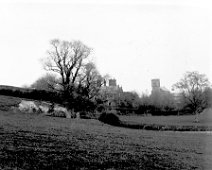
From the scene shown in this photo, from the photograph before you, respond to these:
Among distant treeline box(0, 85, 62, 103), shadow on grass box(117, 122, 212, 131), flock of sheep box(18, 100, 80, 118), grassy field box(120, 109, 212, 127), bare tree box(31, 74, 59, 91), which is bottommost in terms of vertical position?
shadow on grass box(117, 122, 212, 131)

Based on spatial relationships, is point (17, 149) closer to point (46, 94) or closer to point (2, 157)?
point (2, 157)

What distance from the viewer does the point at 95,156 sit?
402 inches

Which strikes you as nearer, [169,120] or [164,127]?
[164,127]

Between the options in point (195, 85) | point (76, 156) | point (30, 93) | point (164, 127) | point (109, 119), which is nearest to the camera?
point (76, 156)

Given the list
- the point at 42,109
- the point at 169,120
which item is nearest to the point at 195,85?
the point at 169,120

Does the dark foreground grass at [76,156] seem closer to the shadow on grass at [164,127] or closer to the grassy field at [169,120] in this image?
the shadow on grass at [164,127]

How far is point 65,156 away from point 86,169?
1.26 metres

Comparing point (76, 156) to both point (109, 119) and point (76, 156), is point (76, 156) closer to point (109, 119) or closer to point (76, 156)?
point (76, 156)

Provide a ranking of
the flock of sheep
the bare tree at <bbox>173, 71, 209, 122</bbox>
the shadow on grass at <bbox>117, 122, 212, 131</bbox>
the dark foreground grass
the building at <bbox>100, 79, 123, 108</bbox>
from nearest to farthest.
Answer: the dark foreground grass < the flock of sheep < the shadow on grass at <bbox>117, 122, 212, 131</bbox> < the bare tree at <bbox>173, 71, 209, 122</bbox> < the building at <bbox>100, 79, 123, 108</bbox>

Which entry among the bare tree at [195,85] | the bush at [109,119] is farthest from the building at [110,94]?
the bush at [109,119]

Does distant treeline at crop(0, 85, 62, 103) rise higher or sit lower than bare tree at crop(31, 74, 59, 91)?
lower

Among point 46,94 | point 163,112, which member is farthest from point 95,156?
point 163,112

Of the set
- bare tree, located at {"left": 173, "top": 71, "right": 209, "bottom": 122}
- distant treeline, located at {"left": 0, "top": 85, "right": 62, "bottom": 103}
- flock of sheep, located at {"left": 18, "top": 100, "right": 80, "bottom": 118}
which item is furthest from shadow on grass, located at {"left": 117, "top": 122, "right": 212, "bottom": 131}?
bare tree, located at {"left": 173, "top": 71, "right": 209, "bottom": 122}

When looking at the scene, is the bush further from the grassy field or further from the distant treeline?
the distant treeline
